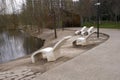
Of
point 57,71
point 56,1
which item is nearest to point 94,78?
point 57,71

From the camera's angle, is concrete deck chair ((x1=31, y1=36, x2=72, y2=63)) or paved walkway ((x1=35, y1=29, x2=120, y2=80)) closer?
paved walkway ((x1=35, y1=29, x2=120, y2=80))

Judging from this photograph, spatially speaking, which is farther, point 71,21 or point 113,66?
point 71,21

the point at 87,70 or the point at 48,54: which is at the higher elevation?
the point at 48,54

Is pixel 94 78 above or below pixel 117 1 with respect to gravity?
below

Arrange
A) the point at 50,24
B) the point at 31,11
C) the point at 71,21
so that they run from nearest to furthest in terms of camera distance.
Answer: the point at 31,11 → the point at 50,24 → the point at 71,21

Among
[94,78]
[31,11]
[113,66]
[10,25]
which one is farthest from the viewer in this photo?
[31,11]

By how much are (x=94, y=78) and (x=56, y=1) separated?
27.2m

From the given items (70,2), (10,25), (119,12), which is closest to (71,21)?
(70,2)

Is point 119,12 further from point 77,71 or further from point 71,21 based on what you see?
point 77,71

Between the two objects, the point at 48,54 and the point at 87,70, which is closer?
the point at 87,70

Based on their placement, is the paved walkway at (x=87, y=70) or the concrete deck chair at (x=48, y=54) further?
the concrete deck chair at (x=48, y=54)

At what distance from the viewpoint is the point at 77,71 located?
660cm

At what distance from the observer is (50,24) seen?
35.9 meters

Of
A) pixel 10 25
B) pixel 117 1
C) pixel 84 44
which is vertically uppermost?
pixel 117 1
